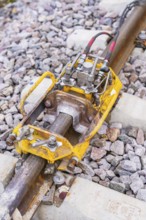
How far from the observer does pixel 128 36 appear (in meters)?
4.47

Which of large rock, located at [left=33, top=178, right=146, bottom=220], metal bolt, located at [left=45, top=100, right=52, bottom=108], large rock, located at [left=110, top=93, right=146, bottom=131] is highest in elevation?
metal bolt, located at [left=45, top=100, right=52, bottom=108]

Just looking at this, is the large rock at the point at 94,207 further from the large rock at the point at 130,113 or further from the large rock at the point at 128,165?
the large rock at the point at 130,113

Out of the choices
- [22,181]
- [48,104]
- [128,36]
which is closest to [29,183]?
[22,181]

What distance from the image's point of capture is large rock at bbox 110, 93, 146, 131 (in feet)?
11.9

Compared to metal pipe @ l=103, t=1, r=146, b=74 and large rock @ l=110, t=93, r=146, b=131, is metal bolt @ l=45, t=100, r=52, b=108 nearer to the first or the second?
large rock @ l=110, t=93, r=146, b=131

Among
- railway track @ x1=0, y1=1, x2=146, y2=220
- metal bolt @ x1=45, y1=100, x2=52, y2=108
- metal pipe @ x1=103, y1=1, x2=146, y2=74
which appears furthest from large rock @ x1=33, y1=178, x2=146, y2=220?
metal pipe @ x1=103, y1=1, x2=146, y2=74

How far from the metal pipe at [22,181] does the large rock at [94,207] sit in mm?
226

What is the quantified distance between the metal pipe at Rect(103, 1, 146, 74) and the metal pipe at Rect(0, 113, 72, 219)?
1.24 meters

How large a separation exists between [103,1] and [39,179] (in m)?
3.02

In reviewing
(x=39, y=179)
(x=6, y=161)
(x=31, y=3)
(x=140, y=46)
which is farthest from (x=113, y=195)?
(x=31, y=3)

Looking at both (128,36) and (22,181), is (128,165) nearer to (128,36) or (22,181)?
(22,181)

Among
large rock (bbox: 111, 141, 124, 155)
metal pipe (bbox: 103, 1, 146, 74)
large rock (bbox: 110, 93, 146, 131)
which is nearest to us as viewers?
large rock (bbox: 111, 141, 124, 155)

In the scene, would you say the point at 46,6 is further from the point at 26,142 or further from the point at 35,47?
the point at 26,142

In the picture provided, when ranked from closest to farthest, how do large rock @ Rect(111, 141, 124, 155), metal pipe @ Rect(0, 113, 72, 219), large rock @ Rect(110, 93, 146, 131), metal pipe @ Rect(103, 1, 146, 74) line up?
metal pipe @ Rect(0, 113, 72, 219) < large rock @ Rect(111, 141, 124, 155) < large rock @ Rect(110, 93, 146, 131) < metal pipe @ Rect(103, 1, 146, 74)
